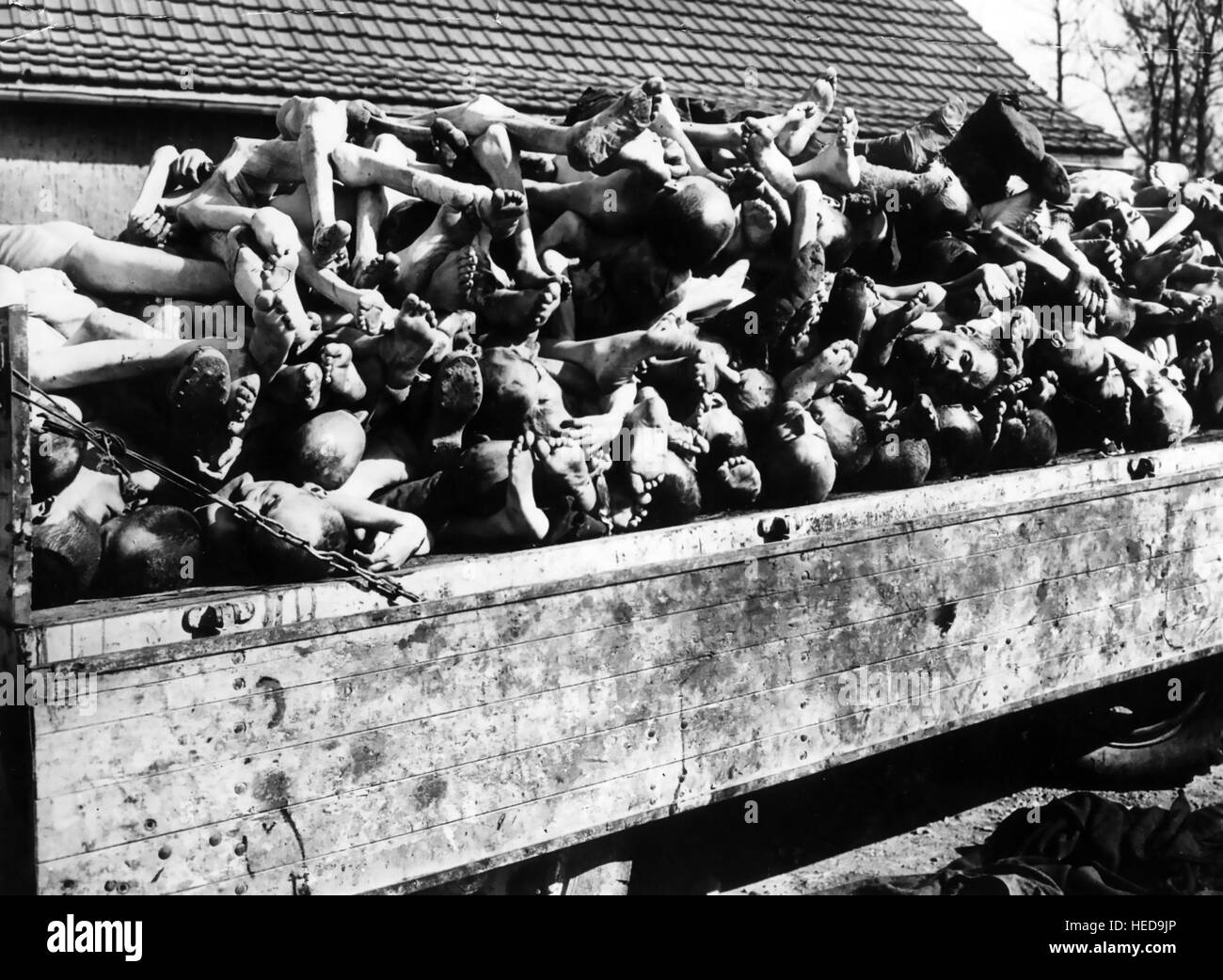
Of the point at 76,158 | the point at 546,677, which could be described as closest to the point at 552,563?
the point at 546,677

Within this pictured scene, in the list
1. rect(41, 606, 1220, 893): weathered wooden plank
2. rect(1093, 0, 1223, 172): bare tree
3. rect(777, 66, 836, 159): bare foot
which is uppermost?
rect(1093, 0, 1223, 172): bare tree

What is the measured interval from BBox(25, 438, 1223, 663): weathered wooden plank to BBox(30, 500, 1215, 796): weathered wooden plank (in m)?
0.14

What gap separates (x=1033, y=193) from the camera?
516 centimetres

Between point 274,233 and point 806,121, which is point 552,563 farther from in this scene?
point 806,121

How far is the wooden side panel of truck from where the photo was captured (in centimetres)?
265

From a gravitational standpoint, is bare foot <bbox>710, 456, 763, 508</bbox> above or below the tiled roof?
below

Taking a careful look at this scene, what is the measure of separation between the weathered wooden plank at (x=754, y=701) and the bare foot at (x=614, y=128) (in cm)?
154

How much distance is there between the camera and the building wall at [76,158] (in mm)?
8320

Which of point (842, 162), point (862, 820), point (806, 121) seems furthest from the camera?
point (862, 820)

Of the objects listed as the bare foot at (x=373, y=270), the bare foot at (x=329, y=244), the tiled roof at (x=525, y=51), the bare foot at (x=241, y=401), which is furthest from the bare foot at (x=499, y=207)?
the tiled roof at (x=525, y=51)

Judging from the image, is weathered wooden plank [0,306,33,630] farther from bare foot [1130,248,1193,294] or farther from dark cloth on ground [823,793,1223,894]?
bare foot [1130,248,1193,294]

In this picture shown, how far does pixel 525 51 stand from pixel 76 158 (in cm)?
385

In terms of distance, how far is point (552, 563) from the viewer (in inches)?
134

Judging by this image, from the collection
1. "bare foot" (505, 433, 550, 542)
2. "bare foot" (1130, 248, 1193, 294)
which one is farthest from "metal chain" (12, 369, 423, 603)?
"bare foot" (1130, 248, 1193, 294)
